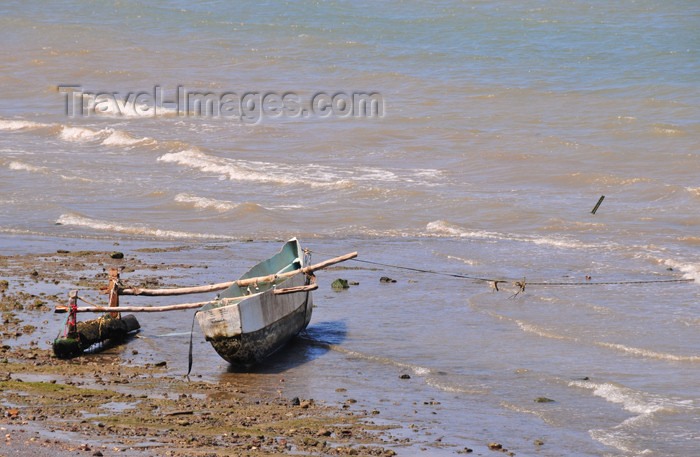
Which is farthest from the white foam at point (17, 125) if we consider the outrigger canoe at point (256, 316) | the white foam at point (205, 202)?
the outrigger canoe at point (256, 316)

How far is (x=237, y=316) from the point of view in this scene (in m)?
11.1

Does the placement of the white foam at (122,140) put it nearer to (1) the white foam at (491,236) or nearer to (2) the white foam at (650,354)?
(1) the white foam at (491,236)

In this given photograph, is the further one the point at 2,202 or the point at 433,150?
the point at 433,150

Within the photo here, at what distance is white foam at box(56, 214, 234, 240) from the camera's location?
18953mm

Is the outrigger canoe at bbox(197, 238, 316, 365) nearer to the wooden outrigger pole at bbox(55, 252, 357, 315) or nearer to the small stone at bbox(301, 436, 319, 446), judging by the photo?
the wooden outrigger pole at bbox(55, 252, 357, 315)

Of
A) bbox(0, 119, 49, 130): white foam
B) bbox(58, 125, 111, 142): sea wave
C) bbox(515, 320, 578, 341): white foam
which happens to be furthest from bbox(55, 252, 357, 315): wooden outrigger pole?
bbox(0, 119, 49, 130): white foam

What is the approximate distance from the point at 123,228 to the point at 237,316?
8898 millimetres

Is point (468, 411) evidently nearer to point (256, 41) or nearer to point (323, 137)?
point (323, 137)

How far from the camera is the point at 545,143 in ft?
88.5

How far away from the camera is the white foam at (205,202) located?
834 inches

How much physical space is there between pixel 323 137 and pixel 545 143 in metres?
6.82

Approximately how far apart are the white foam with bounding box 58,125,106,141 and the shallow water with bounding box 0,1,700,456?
167 mm

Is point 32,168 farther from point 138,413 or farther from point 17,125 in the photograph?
point 138,413

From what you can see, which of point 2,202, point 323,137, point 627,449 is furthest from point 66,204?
point 627,449
